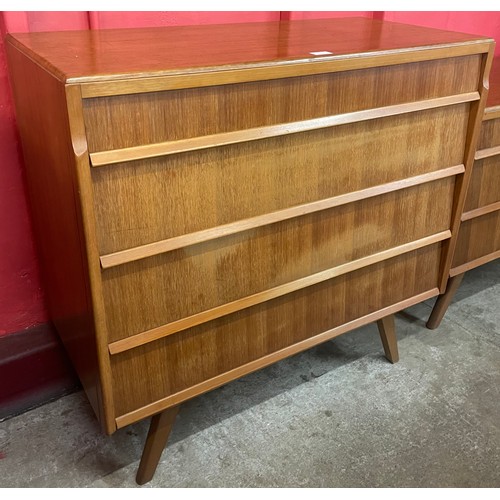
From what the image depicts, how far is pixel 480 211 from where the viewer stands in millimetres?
1705

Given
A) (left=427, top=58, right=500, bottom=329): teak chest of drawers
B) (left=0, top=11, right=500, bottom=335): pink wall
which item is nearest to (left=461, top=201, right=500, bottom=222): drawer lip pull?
(left=427, top=58, right=500, bottom=329): teak chest of drawers

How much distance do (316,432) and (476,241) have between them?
2.50 feet

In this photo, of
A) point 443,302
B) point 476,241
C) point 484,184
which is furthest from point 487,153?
point 443,302

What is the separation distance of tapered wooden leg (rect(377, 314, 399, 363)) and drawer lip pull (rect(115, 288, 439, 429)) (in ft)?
0.36

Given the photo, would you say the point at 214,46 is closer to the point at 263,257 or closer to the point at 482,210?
the point at 263,257

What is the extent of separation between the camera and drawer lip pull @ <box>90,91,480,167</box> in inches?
37.5

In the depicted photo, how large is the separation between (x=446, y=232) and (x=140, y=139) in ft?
2.92

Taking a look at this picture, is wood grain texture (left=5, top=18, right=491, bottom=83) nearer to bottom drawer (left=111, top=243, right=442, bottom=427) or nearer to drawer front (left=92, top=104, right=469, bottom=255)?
drawer front (left=92, top=104, right=469, bottom=255)

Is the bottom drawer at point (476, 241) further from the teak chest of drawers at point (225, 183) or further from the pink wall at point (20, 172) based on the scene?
the pink wall at point (20, 172)

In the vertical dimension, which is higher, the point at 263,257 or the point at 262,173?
the point at 262,173

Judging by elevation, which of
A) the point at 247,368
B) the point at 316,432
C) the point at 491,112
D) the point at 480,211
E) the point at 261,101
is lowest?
the point at 316,432

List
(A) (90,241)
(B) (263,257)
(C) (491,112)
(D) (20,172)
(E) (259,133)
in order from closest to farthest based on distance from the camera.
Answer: (A) (90,241) → (E) (259,133) → (B) (263,257) → (D) (20,172) → (C) (491,112)
